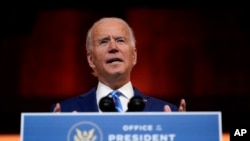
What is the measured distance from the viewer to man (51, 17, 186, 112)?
1.71 metres

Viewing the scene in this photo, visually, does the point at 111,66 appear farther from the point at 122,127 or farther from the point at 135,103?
the point at 122,127

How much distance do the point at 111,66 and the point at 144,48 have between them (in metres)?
2.45

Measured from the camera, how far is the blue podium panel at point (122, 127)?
120 cm

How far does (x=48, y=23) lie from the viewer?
412 cm

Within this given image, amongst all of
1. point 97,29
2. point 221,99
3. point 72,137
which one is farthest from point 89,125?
point 221,99

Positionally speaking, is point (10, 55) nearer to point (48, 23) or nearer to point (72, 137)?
point (48, 23)

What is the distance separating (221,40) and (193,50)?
9.1 inches

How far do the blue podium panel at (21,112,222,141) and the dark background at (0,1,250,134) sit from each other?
9.19 ft

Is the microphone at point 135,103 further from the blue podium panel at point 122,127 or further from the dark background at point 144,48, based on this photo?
the dark background at point 144,48

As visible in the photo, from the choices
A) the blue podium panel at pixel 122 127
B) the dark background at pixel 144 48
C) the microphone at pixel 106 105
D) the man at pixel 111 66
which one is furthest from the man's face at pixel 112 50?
the dark background at pixel 144 48

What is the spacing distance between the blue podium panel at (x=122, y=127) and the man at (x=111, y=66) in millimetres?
474

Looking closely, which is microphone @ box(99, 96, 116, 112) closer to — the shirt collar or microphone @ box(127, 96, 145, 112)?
microphone @ box(127, 96, 145, 112)

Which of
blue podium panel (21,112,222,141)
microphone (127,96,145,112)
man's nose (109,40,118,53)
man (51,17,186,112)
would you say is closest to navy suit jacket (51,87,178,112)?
man (51,17,186,112)

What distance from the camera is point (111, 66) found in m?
1.74
